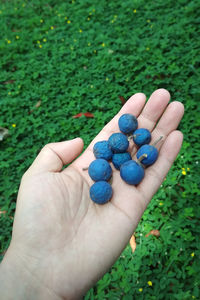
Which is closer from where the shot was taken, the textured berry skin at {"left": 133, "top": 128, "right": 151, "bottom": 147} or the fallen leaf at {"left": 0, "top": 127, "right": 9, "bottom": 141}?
the textured berry skin at {"left": 133, "top": 128, "right": 151, "bottom": 147}

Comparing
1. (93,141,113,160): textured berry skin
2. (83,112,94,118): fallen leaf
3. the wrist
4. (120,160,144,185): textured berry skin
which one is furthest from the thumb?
(83,112,94,118): fallen leaf

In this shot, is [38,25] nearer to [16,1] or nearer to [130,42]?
[16,1]

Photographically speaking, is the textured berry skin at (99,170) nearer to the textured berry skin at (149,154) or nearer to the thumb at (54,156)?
the thumb at (54,156)

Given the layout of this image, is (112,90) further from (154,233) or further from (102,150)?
(154,233)

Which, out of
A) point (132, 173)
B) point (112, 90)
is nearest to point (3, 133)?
point (112, 90)

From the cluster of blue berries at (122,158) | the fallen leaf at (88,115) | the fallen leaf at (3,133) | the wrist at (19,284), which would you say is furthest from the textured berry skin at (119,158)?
the fallen leaf at (3,133)

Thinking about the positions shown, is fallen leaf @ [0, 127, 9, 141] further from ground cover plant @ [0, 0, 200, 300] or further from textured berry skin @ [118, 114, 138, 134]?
textured berry skin @ [118, 114, 138, 134]

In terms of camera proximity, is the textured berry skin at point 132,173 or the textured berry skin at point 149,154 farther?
the textured berry skin at point 149,154
